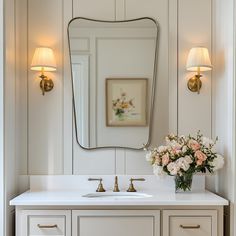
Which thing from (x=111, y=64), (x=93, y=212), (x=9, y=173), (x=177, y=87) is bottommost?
(x=93, y=212)

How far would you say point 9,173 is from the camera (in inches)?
91.2

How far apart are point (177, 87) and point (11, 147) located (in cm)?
127

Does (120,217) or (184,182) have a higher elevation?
(184,182)

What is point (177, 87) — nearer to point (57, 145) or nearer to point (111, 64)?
point (111, 64)

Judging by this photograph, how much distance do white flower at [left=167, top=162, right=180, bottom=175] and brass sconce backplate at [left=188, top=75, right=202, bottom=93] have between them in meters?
0.62

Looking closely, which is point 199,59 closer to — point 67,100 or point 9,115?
point 67,100

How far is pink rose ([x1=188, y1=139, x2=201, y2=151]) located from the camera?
7.50 ft

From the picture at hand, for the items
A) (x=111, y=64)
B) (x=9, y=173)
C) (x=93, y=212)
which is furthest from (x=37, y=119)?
(x=93, y=212)

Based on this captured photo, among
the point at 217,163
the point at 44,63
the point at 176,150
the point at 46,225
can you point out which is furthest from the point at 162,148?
the point at 44,63

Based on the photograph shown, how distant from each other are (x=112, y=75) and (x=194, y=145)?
79cm

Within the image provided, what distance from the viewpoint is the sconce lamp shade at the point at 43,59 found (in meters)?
2.45

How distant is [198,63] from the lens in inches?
95.4

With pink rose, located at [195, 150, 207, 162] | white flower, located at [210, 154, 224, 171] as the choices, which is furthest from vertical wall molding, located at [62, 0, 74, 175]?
white flower, located at [210, 154, 224, 171]

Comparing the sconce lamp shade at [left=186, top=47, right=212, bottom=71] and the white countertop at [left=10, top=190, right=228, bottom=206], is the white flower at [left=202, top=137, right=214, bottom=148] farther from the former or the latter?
the sconce lamp shade at [left=186, top=47, right=212, bottom=71]
